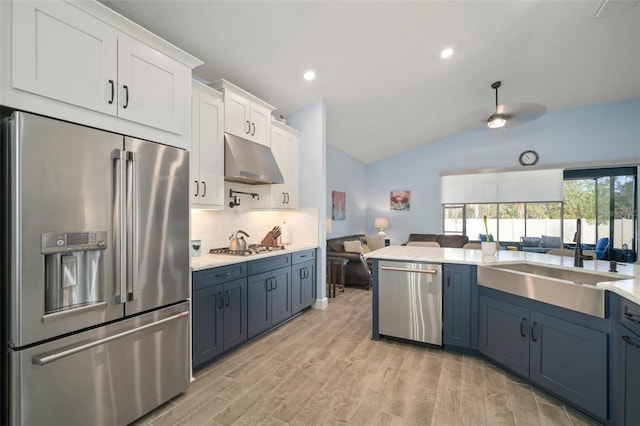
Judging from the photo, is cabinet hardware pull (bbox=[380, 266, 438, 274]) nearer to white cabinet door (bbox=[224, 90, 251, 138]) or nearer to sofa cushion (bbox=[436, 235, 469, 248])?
white cabinet door (bbox=[224, 90, 251, 138])

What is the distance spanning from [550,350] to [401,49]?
323cm

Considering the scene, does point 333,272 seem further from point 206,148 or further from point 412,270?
point 206,148

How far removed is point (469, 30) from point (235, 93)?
2668 millimetres

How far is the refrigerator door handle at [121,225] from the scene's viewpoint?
5.70ft

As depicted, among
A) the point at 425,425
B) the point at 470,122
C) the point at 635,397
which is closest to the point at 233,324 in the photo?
the point at 425,425

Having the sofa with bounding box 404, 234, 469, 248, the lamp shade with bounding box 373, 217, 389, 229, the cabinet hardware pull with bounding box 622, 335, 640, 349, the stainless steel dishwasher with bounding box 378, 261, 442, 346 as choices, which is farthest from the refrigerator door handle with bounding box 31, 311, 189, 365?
the lamp shade with bounding box 373, 217, 389, 229

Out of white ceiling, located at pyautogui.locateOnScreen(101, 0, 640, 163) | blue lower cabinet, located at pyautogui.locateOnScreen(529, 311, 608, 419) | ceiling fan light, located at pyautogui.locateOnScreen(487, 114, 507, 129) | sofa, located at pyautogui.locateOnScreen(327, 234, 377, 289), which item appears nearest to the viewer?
blue lower cabinet, located at pyautogui.locateOnScreen(529, 311, 608, 419)

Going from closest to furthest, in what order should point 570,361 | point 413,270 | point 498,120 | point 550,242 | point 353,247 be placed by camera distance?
point 570,361 < point 413,270 < point 498,120 < point 353,247 < point 550,242

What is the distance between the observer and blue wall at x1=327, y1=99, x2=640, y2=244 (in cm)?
584

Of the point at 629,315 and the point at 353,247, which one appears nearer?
the point at 629,315

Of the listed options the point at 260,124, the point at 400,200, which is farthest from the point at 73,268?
the point at 400,200

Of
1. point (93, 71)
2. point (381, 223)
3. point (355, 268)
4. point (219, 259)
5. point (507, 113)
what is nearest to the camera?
point (93, 71)

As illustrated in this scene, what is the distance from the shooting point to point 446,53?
355 cm

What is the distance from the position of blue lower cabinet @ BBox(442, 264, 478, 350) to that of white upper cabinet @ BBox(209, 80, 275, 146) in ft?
8.36
